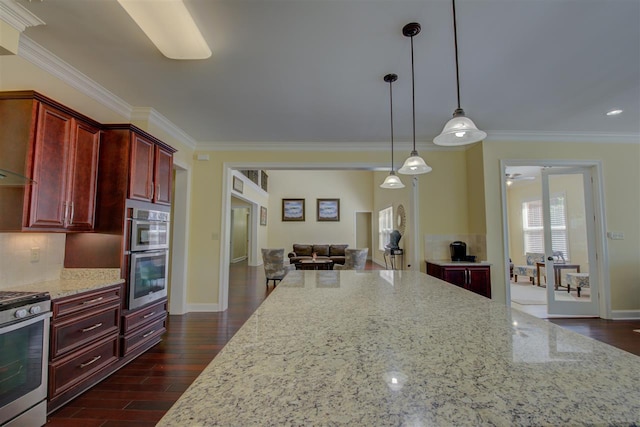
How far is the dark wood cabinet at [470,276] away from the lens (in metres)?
3.88

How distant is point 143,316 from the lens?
110 inches

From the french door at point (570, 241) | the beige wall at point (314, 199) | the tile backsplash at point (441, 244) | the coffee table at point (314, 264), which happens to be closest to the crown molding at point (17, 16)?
the tile backsplash at point (441, 244)

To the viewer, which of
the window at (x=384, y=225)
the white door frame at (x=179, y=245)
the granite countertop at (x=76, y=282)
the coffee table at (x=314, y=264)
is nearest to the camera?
the granite countertop at (x=76, y=282)

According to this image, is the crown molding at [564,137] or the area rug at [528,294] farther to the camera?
Answer: the area rug at [528,294]

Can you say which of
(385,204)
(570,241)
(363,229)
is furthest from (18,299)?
(363,229)

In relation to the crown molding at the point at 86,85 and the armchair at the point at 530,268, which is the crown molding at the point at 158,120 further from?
the armchair at the point at 530,268

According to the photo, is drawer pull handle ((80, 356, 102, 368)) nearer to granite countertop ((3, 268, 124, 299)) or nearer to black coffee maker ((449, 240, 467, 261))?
granite countertop ((3, 268, 124, 299))

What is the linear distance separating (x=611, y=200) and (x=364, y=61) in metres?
4.25

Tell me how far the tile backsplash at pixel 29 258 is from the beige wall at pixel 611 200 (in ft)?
15.7

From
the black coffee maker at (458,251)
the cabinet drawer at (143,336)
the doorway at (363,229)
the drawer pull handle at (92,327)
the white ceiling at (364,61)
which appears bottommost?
the cabinet drawer at (143,336)

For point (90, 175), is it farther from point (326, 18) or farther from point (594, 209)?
point (594, 209)

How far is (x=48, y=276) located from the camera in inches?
94.7

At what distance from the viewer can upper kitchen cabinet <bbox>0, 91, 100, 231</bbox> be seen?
1953 millimetres

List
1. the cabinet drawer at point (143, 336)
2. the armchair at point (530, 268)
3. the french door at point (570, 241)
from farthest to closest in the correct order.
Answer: the armchair at point (530, 268) → the french door at point (570, 241) → the cabinet drawer at point (143, 336)
